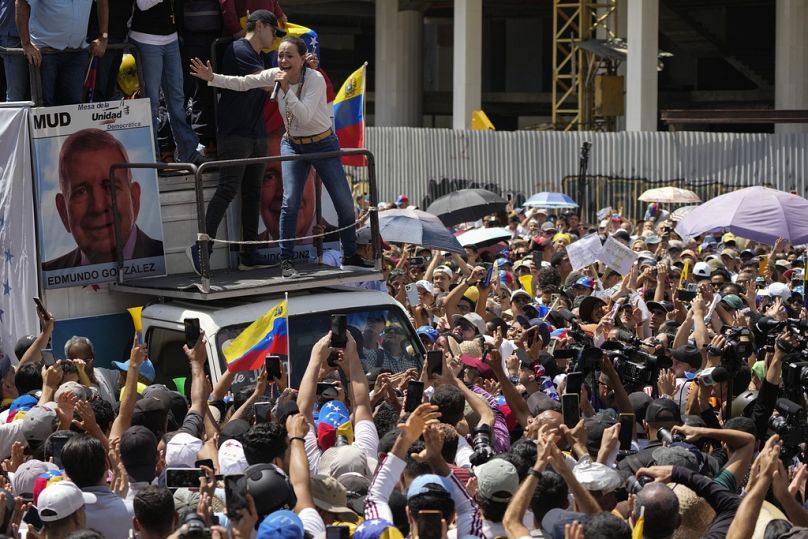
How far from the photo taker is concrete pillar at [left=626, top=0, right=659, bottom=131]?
31922 millimetres

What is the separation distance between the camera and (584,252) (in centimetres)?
1382

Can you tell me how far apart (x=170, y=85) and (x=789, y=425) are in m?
5.23

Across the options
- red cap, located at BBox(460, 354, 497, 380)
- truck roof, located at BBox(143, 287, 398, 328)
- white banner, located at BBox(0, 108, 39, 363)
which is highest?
white banner, located at BBox(0, 108, 39, 363)

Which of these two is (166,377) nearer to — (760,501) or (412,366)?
(412,366)

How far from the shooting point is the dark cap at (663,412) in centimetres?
784

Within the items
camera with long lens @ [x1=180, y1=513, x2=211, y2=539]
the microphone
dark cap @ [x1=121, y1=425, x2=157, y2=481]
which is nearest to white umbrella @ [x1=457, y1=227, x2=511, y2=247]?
the microphone

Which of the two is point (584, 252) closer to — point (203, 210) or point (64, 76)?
point (203, 210)

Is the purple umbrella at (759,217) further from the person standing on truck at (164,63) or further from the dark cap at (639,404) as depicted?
the dark cap at (639,404)

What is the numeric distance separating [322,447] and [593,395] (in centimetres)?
214

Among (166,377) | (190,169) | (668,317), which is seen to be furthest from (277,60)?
(668,317)

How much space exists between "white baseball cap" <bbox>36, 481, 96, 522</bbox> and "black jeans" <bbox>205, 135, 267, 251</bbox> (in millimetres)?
4371

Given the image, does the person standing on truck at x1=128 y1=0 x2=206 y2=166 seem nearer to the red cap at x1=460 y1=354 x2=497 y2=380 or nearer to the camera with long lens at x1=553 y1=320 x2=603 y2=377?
the red cap at x1=460 y1=354 x2=497 y2=380

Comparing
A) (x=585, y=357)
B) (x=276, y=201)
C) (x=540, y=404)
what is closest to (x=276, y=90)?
(x=276, y=201)

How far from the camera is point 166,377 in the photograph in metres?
9.29
